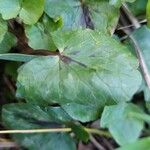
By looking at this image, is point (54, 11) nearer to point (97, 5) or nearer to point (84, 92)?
point (97, 5)

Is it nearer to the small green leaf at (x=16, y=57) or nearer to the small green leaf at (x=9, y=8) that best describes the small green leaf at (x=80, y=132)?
the small green leaf at (x=16, y=57)

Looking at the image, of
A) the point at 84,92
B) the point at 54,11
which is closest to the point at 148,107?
the point at 84,92

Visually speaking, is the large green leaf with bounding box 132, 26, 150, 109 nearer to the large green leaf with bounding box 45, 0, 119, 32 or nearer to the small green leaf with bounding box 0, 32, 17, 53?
the large green leaf with bounding box 45, 0, 119, 32

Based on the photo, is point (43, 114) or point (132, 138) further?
point (43, 114)

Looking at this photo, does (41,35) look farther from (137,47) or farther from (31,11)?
(137,47)

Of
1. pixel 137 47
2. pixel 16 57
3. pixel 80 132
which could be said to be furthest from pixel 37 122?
pixel 137 47

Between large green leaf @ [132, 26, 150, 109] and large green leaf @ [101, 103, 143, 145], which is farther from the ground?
large green leaf @ [132, 26, 150, 109]

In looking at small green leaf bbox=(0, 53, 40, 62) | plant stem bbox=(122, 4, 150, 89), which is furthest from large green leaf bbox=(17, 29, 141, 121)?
plant stem bbox=(122, 4, 150, 89)
